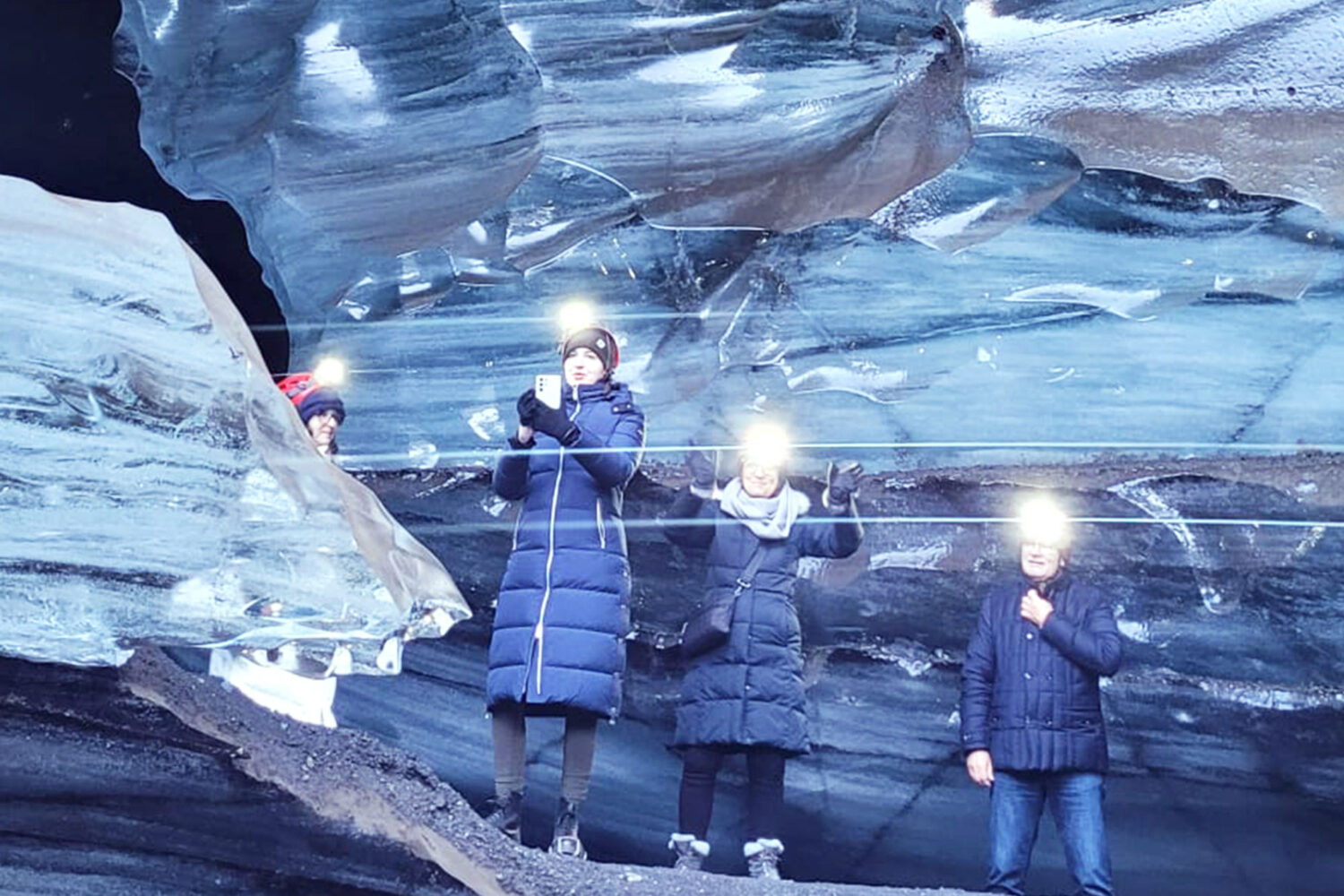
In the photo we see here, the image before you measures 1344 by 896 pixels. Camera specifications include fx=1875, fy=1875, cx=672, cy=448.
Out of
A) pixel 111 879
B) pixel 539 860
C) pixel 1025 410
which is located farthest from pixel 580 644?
pixel 1025 410

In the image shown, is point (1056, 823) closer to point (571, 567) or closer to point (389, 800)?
point (571, 567)

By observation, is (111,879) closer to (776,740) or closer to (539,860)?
(539,860)

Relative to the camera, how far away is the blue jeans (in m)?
3.03

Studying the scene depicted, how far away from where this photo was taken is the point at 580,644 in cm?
302

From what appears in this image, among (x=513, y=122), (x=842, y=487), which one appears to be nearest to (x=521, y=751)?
(x=842, y=487)

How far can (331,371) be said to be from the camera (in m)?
3.58

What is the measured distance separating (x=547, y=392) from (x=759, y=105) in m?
0.91

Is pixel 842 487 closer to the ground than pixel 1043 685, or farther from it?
farther from it

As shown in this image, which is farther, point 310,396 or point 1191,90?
point 1191,90

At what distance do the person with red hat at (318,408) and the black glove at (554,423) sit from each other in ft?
1.45

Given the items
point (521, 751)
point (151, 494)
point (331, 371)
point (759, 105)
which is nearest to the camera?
point (151, 494)

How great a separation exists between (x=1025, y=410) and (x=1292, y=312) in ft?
1.76

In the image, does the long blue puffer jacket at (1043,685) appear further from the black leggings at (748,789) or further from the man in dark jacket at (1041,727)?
the black leggings at (748,789)

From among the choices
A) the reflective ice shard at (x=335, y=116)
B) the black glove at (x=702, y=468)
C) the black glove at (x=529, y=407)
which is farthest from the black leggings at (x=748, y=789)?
the reflective ice shard at (x=335, y=116)
